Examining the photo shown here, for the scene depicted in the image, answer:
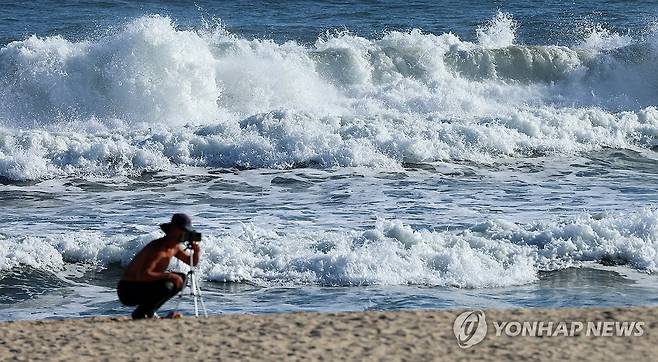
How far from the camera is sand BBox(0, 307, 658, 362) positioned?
25.2ft

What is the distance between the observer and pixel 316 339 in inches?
316

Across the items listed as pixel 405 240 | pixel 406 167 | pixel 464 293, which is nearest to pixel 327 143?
pixel 406 167

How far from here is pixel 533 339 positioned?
805 cm

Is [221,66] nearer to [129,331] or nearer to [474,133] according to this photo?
[474,133]

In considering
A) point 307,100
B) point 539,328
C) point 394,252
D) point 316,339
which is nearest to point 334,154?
point 307,100

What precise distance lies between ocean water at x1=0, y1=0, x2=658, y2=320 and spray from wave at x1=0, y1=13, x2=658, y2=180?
4 centimetres

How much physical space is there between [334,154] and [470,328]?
32.5 ft

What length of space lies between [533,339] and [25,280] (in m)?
5.38

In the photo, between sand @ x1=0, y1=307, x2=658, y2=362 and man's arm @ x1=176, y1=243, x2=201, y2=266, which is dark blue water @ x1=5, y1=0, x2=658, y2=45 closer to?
man's arm @ x1=176, y1=243, x2=201, y2=266

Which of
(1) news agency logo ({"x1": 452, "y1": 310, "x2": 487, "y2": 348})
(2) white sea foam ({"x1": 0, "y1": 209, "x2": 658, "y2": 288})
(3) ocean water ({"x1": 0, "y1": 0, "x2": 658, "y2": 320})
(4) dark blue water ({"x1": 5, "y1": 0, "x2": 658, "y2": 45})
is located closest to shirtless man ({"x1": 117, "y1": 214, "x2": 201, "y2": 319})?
(3) ocean water ({"x1": 0, "y1": 0, "x2": 658, "y2": 320})

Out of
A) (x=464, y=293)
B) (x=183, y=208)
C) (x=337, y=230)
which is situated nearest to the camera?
(x=464, y=293)

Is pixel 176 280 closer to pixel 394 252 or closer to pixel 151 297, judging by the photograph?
pixel 151 297

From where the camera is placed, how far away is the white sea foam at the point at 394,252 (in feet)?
38.4

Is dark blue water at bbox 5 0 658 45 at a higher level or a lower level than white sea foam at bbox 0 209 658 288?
higher
